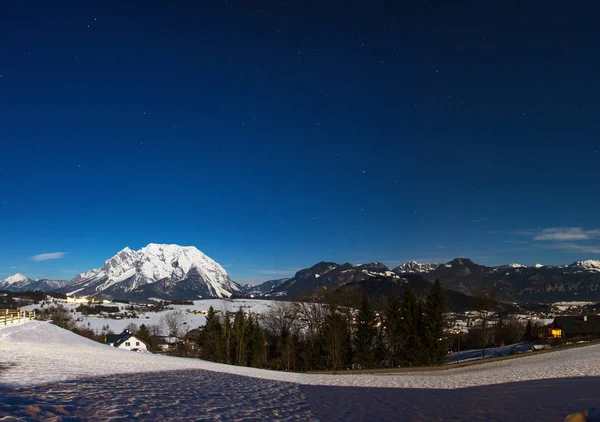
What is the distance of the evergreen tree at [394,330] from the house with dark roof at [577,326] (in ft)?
173

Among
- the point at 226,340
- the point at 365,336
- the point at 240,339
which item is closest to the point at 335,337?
the point at 365,336

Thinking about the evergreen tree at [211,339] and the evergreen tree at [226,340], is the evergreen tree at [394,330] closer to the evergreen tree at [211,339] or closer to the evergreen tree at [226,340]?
the evergreen tree at [226,340]

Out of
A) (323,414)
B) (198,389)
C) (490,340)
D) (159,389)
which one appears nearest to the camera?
(323,414)

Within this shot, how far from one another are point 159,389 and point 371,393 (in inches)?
300

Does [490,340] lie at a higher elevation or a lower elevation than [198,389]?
lower

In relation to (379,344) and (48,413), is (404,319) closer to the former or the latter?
(379,344)

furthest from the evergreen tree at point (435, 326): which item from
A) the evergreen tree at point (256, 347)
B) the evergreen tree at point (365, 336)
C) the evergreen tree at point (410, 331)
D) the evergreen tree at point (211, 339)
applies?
the evergreen tree at point (211, 339)

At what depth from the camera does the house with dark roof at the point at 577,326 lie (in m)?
81.5

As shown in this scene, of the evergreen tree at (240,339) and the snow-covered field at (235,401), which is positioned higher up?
the snow-covered field at (235,401)

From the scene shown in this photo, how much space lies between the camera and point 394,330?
4956 cm

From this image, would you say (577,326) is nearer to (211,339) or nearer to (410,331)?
(410,331)

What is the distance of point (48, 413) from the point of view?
295 inches

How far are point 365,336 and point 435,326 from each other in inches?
357

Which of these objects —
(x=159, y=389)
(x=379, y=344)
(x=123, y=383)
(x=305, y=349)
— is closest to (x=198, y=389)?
(x=159, y=389)
